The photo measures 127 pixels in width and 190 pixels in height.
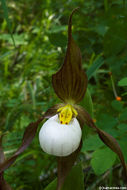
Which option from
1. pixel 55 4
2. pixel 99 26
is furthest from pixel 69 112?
pixel 55 4

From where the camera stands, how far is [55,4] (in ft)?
7.13

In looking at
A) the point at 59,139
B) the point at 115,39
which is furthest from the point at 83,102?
the point at 115,39

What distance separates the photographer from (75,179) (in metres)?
0.86

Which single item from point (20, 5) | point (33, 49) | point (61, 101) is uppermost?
point (20, 5)

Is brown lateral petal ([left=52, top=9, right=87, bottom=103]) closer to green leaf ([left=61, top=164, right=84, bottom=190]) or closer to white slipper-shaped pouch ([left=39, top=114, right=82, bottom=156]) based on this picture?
white slipper-shaped pouch ([left=39, top=114, right=82, bottom=156])

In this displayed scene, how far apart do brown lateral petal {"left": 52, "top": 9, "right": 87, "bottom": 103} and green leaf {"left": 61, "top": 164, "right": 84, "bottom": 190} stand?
0.96 ft

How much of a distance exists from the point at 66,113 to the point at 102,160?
0.82ft

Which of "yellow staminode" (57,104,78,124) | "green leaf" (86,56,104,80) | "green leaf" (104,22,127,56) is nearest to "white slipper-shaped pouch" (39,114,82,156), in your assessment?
"yellow staminode" (57,104,78,124)

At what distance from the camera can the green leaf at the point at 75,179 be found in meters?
0.83

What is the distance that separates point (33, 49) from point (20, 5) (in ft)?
3.68

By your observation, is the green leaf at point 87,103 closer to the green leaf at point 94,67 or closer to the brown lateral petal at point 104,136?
the brown lateral petal at point 104,136

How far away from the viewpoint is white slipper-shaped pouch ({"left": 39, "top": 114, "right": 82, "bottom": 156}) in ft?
2.52

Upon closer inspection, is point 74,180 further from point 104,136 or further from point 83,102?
point 83,102

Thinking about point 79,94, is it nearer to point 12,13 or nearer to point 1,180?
point 1,180
